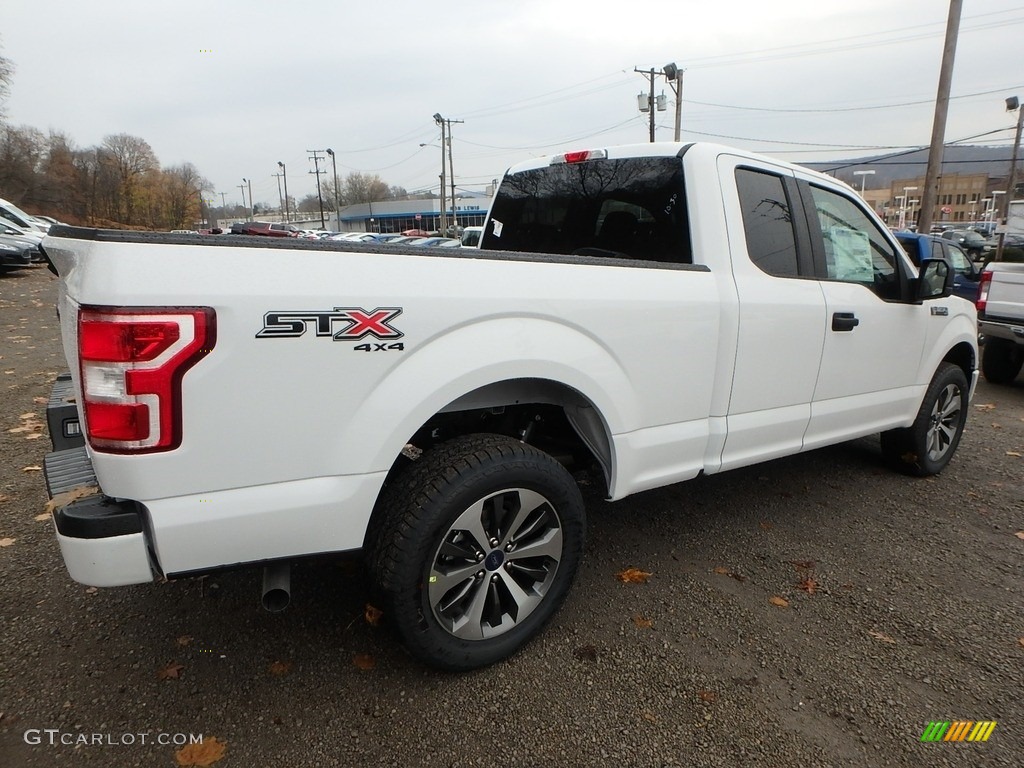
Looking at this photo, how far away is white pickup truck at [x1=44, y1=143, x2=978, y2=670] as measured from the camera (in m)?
1.76

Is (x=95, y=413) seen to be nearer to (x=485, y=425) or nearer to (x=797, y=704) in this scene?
(x=485, y=425)

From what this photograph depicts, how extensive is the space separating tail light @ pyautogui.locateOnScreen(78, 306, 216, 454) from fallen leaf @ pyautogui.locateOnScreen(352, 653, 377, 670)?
1.22 meters

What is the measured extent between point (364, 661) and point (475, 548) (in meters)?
0.67

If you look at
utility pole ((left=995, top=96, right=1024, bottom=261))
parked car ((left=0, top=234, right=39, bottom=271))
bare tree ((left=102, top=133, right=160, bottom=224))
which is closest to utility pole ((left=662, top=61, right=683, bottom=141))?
utility pole ((left=995, top=96, right=1024, bottom=261))

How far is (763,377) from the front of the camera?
316 centimetres

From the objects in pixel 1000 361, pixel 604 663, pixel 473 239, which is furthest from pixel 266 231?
pixel 604 663

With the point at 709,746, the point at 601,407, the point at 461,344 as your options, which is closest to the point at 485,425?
the point at 601,407

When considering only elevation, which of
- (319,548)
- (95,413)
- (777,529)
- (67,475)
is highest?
(95,413)

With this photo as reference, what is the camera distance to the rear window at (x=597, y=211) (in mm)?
3113

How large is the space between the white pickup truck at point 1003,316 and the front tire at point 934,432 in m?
3.25

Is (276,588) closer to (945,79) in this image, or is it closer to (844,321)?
(844,321)

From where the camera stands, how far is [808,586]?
3.15m

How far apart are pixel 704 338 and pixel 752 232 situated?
2.22 feet

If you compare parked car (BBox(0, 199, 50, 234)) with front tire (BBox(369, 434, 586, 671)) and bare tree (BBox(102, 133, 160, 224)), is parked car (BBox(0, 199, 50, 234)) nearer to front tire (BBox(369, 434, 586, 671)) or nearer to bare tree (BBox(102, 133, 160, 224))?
front tire (BBox(369, 434, 586, 671))
